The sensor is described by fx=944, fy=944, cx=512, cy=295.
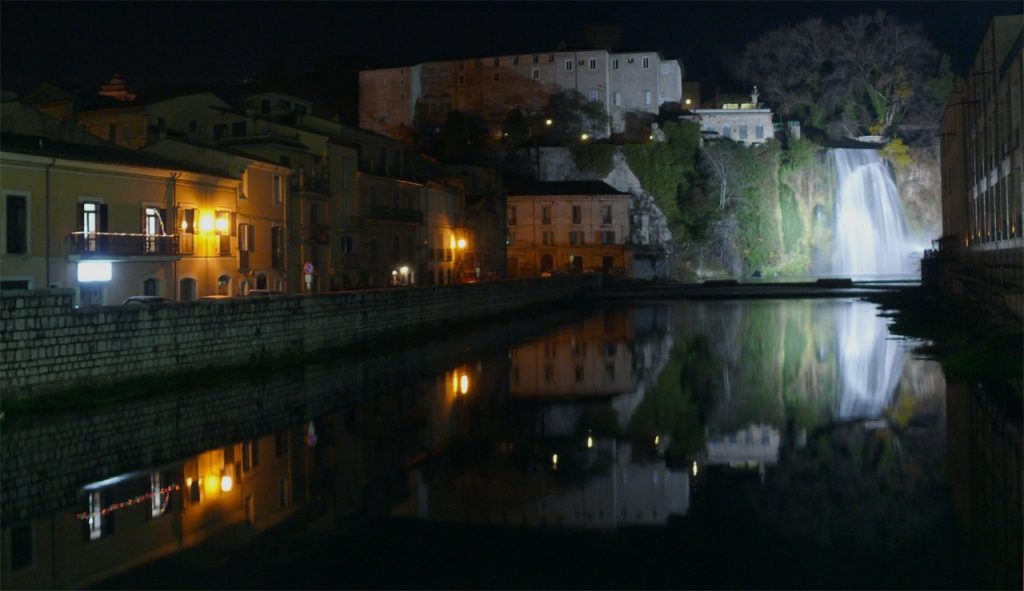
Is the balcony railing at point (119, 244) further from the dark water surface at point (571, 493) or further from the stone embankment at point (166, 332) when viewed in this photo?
the dark water surface at point (571, 493)

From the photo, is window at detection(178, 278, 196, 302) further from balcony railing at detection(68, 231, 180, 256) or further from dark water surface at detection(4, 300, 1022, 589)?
dark water surface at detection(4, 300, 1022, 589)

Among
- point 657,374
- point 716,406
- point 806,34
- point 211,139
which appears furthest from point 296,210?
point 806,34

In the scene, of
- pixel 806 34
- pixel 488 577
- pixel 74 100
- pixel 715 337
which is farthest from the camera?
pixel 806 34

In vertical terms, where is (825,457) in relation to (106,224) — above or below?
below

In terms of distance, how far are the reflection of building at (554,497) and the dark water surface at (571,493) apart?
0.14 ft

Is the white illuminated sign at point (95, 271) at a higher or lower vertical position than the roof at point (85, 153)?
lower

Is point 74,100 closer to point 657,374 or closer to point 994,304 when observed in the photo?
point 657,374

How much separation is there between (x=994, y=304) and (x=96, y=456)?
26.0 m

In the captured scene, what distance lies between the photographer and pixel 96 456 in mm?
14977

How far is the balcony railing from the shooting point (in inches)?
1046

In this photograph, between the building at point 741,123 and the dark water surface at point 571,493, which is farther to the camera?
the building at point 741,123

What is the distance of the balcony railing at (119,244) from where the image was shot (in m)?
26.6

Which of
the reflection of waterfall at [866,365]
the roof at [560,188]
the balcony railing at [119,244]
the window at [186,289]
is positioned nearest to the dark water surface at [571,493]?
the reflection of waterfall at [866,365]

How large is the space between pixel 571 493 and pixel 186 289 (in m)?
23.3
